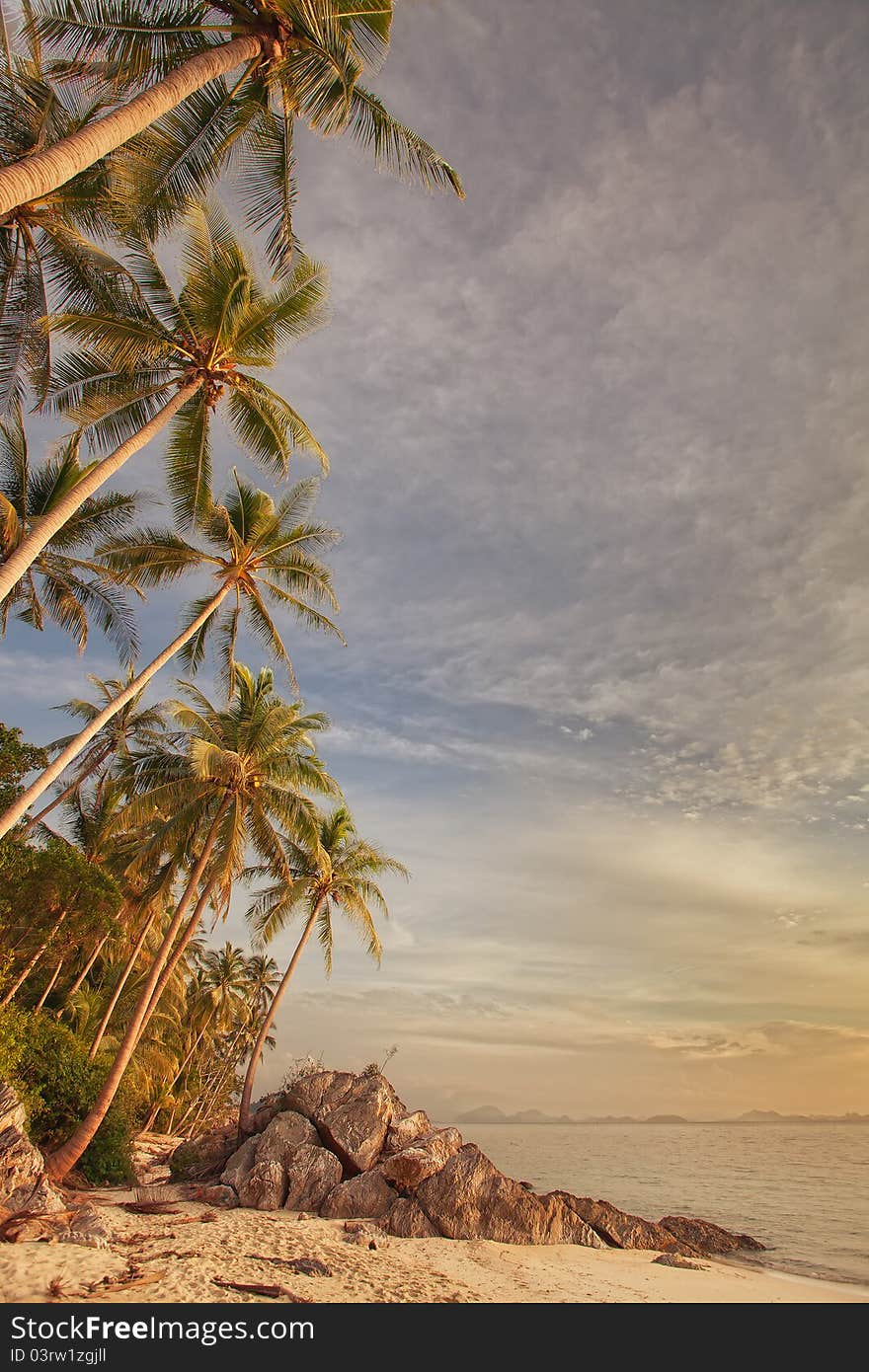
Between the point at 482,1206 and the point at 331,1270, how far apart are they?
18.2 ft

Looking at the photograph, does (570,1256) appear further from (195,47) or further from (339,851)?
(195,47)

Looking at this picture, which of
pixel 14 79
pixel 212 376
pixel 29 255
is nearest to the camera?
pixel 14 79

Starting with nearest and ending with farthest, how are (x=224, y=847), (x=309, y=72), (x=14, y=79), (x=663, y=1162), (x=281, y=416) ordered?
(x=309, y=72) → (x=14, y=79) → (x=281, y=416) → (x=224, y=847) → (x=663, y=1162)

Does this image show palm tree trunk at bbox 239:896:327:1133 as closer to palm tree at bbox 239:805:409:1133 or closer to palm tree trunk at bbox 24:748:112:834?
palm tree at bbox 239:805:409:1133

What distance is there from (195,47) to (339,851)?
67.3 feet

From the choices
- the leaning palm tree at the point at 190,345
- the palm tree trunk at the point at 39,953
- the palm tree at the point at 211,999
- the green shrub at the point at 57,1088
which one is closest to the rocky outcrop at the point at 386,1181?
the green shrub at the point at 57,1088

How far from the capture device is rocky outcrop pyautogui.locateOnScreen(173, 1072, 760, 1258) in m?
13.5

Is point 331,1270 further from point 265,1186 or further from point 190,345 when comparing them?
point 190,345

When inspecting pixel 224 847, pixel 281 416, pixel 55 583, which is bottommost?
pixel 224 847

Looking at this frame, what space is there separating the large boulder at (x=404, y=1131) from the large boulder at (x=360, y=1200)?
3.94 ft

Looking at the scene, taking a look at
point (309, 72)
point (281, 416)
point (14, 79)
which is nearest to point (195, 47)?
point (309, 72)

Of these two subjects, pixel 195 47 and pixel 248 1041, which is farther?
pixel 248 1041

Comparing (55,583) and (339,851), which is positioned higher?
(55,583)

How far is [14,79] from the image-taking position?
388 inches
